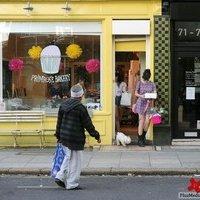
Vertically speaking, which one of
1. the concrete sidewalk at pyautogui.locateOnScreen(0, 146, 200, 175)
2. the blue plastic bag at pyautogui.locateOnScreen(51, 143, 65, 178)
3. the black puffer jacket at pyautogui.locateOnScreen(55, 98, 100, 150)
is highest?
the black puffer jacket at pyautogui.locateOnScreen(55, 98, 100, 150)

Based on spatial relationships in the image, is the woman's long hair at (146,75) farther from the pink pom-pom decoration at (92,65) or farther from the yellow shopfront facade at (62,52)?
the pink pom-pom decoration at (92,65)

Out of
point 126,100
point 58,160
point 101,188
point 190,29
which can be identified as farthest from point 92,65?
Answer: point 101,188

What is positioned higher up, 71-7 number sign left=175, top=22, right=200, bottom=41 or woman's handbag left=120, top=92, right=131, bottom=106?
71-7 number sign left=175, top=22, right=200, bottom=41

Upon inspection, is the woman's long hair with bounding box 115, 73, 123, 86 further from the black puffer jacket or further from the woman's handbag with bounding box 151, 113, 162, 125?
the black puffer jacket

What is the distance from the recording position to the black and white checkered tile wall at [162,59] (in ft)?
51.5

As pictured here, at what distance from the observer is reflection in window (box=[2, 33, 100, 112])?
16141 mm

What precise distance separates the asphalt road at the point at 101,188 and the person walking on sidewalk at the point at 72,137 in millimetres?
229

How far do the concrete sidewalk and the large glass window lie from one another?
4.92ft

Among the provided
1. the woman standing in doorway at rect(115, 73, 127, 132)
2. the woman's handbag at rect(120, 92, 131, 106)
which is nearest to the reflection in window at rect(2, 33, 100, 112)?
the woman standing in doorway at rect(115, 73, 127, 132)

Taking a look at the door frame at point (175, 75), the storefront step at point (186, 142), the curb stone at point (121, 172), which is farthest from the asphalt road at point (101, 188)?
the door frame at point (175, 75)

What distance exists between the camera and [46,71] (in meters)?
16.2

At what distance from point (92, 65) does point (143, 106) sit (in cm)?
170

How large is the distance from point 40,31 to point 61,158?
6051 millimetres

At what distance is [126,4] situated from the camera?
15.8 metres
